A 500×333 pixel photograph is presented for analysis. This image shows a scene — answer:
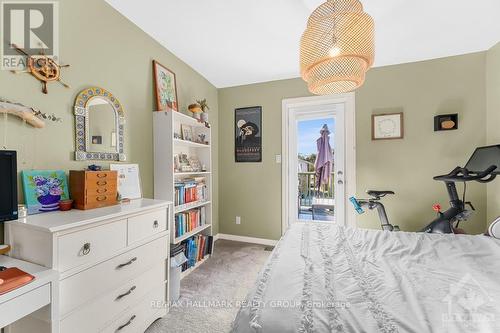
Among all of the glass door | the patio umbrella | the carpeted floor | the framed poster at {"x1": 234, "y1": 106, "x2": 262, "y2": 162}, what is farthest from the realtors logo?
the patio umbrella

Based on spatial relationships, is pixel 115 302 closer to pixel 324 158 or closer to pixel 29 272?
pixel 29 272

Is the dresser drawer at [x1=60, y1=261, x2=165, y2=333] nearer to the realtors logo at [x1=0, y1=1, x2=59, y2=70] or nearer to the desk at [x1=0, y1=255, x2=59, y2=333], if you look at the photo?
the desk at [x1=0, y1=255, x2=59, y2=333]

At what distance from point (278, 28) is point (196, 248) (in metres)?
2.51

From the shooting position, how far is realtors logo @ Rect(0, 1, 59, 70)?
1.26 m

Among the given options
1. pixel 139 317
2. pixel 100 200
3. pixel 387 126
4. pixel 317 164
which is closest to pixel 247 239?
pixel 317 164

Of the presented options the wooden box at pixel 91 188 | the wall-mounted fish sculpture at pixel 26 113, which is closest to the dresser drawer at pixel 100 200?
the wooden box at pixel 91 188

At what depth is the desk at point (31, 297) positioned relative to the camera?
0.83 metres

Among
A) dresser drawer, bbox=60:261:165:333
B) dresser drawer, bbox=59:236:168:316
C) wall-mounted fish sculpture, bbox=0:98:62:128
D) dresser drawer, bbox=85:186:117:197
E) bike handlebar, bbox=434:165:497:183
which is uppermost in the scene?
wall-mounted fish sculpture, bbox=0:98:62:128

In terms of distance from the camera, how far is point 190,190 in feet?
8.27

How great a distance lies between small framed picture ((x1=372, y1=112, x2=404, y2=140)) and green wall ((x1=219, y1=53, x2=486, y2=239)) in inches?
2.6

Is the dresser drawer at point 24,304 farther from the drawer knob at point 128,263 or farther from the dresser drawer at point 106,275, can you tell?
the drawer knob at point 128,263

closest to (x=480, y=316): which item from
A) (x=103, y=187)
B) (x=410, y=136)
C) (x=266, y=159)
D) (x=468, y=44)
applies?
(x=103, y=187)

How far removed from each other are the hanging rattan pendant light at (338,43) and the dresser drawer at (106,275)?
1.70 meters

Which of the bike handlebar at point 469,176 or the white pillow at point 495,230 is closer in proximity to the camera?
the white pillow at point 495,230
